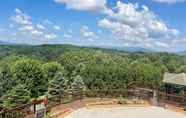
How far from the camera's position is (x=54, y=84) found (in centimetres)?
4072

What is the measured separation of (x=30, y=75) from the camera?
148 ft

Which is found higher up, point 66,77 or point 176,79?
point 176,79

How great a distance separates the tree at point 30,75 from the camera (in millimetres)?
43875

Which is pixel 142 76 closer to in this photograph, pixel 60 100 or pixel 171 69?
pixel 171 69

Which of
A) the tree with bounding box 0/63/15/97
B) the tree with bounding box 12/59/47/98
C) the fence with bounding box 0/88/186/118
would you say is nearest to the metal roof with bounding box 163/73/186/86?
the fence with bounding box 0/88/186/118

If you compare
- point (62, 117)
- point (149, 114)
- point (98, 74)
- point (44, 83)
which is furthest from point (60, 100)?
point (98, 74)

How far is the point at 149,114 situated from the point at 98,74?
42498 millimetres

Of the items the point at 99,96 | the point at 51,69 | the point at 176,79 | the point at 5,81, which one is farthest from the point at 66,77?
the point at 99,96

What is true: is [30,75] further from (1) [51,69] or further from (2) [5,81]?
(1) [51,69]

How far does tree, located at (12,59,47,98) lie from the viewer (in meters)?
43.9

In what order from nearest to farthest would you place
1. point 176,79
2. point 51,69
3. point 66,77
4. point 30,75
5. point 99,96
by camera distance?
point 99,96 → point 176,79 → point 30,75 → point 66,77 → point 51,69

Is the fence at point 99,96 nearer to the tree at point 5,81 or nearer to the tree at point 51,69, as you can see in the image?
the tree at point 5,81

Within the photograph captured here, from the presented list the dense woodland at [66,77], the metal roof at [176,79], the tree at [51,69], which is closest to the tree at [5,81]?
the dense woodland at [66,77]

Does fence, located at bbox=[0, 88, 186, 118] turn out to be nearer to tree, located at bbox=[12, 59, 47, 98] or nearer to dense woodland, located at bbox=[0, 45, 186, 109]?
dense woodland, located at bbox=[0, 45, 186, 109]
